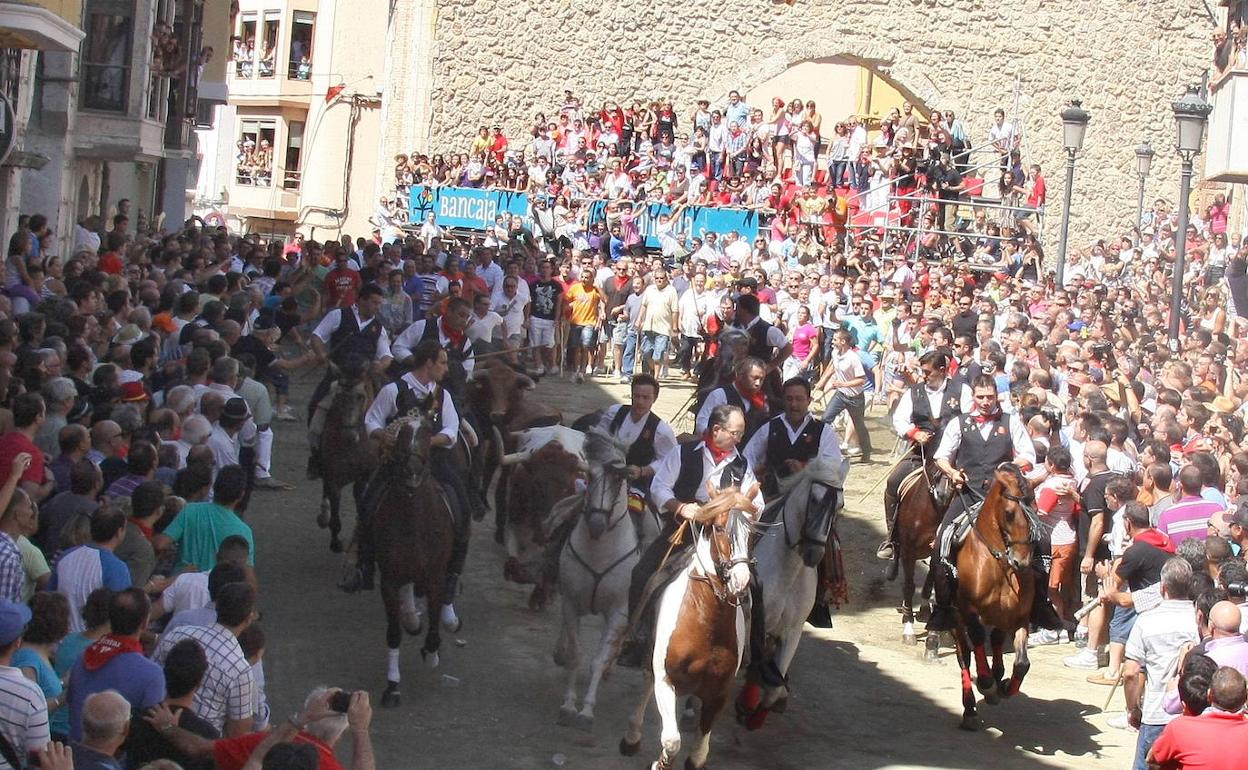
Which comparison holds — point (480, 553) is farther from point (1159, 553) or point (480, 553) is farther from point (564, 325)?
point (564, 325)

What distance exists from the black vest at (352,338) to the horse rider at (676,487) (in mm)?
3867

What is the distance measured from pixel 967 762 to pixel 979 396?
308 centimetres

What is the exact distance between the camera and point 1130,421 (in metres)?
14.9

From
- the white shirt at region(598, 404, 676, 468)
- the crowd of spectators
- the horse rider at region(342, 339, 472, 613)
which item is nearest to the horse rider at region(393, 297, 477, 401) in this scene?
the crowd of spectators

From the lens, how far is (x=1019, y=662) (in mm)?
10758

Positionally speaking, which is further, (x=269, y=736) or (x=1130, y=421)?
(x=1130, y=421)

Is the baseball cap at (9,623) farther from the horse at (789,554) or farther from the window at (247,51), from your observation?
the window at (247,51)

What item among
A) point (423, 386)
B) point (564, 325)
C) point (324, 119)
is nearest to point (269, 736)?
point (423, 386)

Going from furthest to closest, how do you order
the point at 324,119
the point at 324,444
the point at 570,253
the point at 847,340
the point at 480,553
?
1. the point at 324,119
2. the point at 570,253
3. the point at 847,340
4. the point at 480,553
5. the point at 324,444

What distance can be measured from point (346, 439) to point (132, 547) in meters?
4.89

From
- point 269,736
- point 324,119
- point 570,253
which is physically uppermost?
point 324,119

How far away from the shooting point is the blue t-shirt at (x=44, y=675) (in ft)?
20.5

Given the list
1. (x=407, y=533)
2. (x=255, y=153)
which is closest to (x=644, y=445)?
(x=407, y=533)

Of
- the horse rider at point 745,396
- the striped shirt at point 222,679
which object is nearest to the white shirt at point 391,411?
the horse rider at point 745,396
